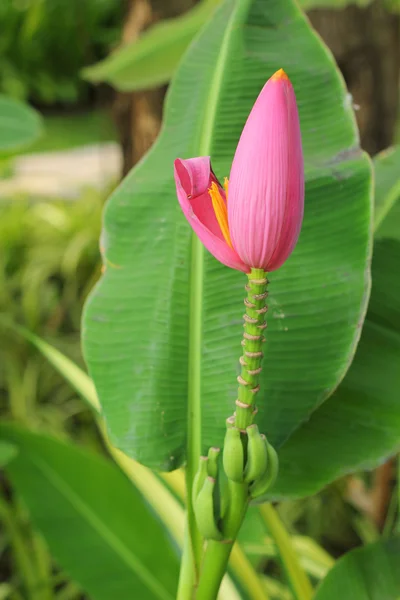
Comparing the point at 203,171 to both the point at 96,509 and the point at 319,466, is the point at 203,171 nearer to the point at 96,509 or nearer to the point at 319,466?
the point at 319,466

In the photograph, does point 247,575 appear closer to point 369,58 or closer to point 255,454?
point 255,454

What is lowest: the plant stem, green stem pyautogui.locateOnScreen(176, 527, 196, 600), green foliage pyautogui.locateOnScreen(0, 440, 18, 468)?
the plant stem

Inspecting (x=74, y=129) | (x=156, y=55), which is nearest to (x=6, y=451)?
(x=156, y=55)

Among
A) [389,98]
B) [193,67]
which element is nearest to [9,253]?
[389,98]

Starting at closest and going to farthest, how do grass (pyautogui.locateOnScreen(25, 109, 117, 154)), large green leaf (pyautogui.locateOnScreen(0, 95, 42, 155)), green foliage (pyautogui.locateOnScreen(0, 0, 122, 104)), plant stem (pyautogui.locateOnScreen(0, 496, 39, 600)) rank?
large green leaf (pyautogui.locateOnScreen(0, 95, 42, 155))
plant stem (pyautogui.locateOnScreen(0, 496, 39, 600))
grass (pyautogui.locateOnScreen(25, 109, 117, 154))
green foliage (pyautogui.locateOnScreen(0, 0, 122, 104))

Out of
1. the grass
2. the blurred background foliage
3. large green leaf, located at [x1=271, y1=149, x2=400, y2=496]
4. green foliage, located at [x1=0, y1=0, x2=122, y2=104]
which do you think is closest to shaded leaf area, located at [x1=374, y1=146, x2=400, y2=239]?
large green leaf, located at [x1=271, y1=149, x2=400, y2=496]

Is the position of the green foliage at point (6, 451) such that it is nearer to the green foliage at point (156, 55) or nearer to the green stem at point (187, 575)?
the green stem at point (187, 575)

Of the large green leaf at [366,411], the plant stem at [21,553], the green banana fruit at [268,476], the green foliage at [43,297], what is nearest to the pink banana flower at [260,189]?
the green banana fruit at [268,476]

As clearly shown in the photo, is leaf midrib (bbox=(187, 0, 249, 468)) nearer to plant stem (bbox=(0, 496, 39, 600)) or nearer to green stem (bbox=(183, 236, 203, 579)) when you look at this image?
green stem (bbox=(183, 236, 203, 579))

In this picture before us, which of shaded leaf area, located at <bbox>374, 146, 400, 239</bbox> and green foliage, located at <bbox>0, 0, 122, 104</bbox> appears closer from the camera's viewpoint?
shaded leaf area, located at <bbox>374, 146, 400, 239</bbox>
